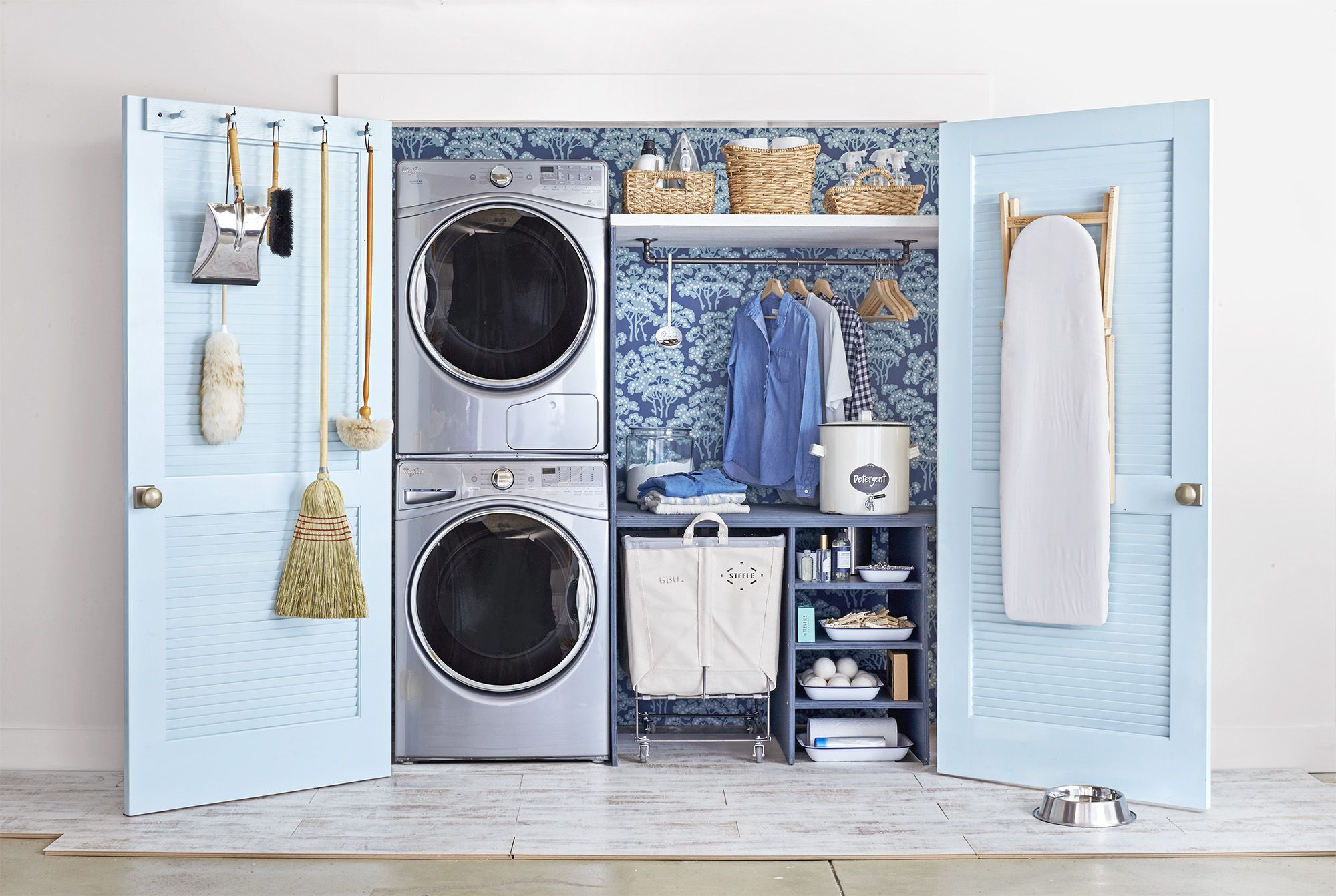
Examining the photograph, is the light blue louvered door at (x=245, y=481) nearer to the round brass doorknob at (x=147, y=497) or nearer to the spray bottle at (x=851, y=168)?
the round brass doorknob at (x=147, y=497)

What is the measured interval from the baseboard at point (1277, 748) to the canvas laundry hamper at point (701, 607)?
4.64 feet

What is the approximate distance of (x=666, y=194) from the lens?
3.07 meters

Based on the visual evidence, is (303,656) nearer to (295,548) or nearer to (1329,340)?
(295,548)

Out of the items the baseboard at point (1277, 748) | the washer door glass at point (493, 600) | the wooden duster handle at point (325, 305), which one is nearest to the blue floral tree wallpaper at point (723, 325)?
the washer door glass at point (493, 600)

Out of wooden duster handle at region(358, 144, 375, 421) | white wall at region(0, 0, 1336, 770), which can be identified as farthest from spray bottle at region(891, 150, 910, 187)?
wooden duster handle at region(358, 144, 375, 421)

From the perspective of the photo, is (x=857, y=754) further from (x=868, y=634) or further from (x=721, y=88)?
(x=721, y=88)

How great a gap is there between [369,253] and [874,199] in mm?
1444

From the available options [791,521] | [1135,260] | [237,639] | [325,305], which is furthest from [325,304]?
[1135,260]

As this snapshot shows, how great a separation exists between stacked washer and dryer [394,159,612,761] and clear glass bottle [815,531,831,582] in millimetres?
642

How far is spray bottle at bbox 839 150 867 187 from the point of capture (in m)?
3.18

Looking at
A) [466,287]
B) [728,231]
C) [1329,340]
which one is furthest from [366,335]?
[1329,340]

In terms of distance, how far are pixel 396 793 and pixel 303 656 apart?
44 centimetres

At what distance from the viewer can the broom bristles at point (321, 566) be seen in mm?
2777

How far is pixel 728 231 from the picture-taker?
10.3 ft
